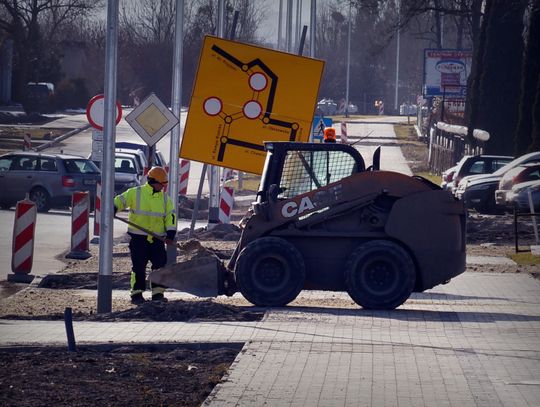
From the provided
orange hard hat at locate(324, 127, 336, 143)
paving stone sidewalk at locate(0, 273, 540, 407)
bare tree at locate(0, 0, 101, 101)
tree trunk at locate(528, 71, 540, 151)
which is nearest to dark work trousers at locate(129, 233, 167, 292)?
paving stone sidewalk at locate(0, 273, 540, 407)

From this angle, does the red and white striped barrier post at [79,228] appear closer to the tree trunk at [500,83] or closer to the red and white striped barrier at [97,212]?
the red and white striped barrier at [97,212]

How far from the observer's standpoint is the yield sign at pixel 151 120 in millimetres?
15156

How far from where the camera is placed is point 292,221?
13.8 metres

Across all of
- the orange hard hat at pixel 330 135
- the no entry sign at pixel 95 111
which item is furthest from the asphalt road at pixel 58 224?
the no entry sign at pixel 95 111

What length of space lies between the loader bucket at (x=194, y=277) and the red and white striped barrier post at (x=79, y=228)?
22.6ft

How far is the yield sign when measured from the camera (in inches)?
597

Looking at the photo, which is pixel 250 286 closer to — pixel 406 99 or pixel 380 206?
pixel 380 206

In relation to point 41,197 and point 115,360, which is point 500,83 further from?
point 115,360

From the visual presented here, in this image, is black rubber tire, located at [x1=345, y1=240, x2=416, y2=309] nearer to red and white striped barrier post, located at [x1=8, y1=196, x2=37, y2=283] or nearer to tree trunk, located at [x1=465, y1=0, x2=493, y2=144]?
red and white striped barrier post, located at [x1=8, y1=196, x2=37, y2=283]

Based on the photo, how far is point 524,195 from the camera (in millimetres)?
28906

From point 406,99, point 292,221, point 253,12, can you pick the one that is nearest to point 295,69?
point 292,221

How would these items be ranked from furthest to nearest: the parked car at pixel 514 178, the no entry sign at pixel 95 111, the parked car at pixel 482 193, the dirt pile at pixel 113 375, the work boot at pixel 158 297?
the parked car at pixel 482 193, the parked car at pixel 514 178, the no entry sign at pixel 95 111, the work boot at pixel 158 297, the dirt pile at pixel 113 375

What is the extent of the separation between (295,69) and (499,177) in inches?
573

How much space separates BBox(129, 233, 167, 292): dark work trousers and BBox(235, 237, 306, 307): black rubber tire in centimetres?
124
